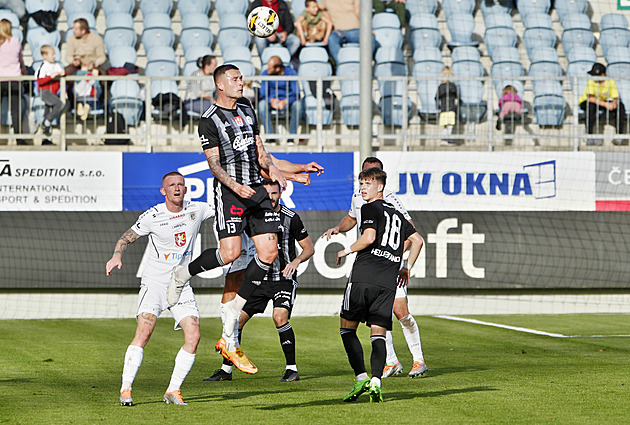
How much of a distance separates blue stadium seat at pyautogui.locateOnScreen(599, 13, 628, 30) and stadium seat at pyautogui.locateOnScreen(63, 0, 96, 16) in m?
11.2

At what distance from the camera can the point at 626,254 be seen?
15680 millimetres

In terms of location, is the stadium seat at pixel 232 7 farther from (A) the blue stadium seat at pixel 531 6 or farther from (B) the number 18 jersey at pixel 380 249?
(B) the number 18 jersey at pixel 380 249

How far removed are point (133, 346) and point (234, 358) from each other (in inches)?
51.4

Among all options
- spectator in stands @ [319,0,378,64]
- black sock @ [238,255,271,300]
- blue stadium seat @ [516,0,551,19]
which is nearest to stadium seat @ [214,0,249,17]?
spectator in stands @ [319,0,378,64]

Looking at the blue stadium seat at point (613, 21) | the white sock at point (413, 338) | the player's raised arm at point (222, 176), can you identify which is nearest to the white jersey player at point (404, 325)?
the white sock at point (413, 338)

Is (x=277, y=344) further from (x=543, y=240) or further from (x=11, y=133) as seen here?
(x=11, y=133)

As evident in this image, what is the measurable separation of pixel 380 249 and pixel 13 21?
14.3m

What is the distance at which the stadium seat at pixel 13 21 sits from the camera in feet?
61.4

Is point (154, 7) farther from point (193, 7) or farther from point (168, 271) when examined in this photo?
point (168, 271)

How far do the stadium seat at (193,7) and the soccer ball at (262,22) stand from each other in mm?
9586

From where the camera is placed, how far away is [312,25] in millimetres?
18859

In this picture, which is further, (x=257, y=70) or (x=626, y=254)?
(x=257, y=70)

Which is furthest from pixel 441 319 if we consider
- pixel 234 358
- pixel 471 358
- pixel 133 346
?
pixel 133 346

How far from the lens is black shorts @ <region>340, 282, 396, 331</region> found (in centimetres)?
714
